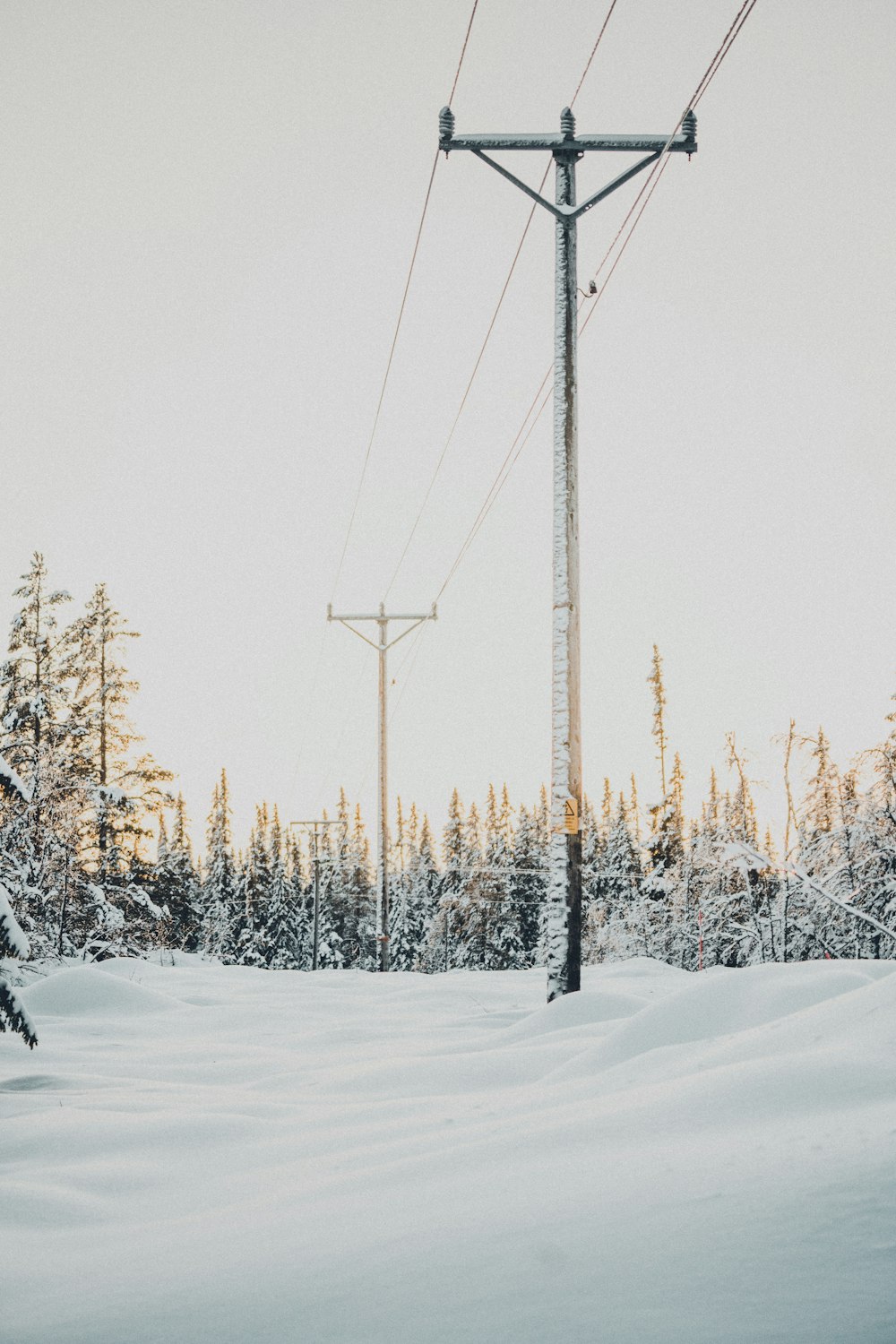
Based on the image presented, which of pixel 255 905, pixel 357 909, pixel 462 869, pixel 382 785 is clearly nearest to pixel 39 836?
pixel 382 785

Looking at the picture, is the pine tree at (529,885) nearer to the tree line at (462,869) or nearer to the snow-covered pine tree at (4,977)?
the tree line at (462,869)

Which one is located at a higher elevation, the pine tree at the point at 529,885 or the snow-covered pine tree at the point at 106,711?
the snow-covered pine tree at the point at 106,711

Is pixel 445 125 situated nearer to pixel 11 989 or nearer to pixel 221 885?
pixel 11 989

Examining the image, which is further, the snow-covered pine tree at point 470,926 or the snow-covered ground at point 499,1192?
the snow-covered pine tree at point 470,926

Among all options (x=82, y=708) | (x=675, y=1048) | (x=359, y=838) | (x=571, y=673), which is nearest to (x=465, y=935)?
(x=82, y=708)

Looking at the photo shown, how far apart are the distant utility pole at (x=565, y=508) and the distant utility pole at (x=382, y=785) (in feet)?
39.9

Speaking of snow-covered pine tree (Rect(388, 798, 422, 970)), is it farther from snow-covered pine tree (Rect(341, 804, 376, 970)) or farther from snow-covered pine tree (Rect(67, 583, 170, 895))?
snow-covered pine tree (Rect(67, 583, 170, 895))

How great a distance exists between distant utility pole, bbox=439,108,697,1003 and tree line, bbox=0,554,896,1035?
4.91 feet

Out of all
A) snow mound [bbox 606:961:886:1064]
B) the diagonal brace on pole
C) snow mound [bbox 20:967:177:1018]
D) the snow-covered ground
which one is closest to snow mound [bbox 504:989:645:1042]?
the snow-covered ground

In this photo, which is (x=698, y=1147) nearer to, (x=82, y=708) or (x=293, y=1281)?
(x=293, y=1281)

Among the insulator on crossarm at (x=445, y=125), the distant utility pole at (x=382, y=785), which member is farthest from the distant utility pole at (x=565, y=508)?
the distant utility pole at (x=382, y=785)

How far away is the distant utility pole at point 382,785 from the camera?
826 inches

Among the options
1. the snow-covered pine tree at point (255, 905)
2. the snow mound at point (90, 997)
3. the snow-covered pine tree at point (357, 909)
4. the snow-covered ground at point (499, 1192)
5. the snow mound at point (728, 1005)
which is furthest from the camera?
the snow-covered pine tree at point (357, 909)

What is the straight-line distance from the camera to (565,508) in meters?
8.73
